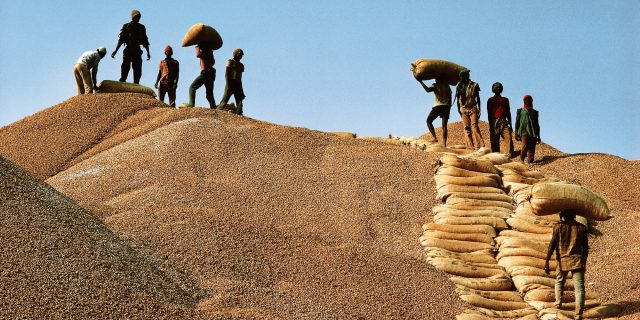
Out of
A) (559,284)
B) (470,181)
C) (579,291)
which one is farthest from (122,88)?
(579,291)

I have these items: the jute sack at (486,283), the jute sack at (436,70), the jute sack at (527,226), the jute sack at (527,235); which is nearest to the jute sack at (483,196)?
the jute sack at (527,226)

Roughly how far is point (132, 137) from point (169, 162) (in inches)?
90.6

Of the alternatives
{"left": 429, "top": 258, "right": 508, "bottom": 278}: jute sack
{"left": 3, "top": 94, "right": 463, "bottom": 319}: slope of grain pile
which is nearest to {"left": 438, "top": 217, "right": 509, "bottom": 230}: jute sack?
{"left": 3, "top": 94, "right": 463, "bottom": 319}: slope of grain pile

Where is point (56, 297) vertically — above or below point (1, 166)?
below

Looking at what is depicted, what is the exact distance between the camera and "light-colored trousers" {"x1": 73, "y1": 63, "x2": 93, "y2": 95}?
19.4m

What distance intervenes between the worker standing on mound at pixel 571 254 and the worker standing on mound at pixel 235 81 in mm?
8921

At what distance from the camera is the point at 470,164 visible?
50.1ft

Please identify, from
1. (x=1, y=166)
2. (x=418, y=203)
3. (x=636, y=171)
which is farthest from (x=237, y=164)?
(x=636, y=171)

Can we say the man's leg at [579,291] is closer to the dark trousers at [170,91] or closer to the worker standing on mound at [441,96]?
the worker standing on mound at [441,96]

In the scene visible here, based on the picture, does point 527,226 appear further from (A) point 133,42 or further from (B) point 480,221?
(A) point 133,42

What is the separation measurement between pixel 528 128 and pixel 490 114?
68 centimetres

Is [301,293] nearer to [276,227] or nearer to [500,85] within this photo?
[276,227]

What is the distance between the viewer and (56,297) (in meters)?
9.52

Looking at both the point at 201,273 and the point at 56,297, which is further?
the point at 201,273
